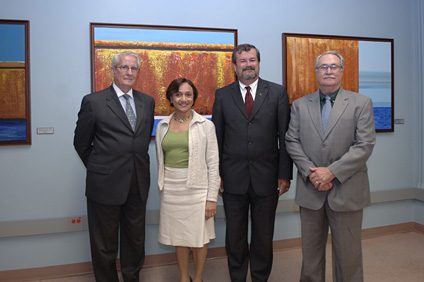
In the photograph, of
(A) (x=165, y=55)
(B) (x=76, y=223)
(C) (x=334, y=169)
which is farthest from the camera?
(A) (x=165, y=55)

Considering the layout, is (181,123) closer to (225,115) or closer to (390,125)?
(225,115)

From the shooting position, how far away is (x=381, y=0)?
363 cm

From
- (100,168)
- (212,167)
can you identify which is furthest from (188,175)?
(100,168)

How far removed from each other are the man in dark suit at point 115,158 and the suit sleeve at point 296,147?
1.04 m

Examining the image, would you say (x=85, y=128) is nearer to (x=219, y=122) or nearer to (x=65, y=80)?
(x=65, y=80)

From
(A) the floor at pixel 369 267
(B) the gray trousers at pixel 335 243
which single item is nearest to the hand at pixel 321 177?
(B) the gray trousers at pixel 335 243

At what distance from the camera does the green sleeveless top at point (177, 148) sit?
2.27m

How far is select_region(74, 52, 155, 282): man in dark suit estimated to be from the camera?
7.25 feet

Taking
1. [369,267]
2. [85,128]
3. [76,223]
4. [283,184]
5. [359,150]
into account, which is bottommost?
[369,267]

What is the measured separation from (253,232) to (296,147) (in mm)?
761

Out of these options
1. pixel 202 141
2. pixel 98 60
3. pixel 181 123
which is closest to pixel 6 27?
pixel 98 60

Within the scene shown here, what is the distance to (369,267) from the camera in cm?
294

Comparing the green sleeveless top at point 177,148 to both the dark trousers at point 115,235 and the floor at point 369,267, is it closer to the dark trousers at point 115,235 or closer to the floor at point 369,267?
the dark trousers at point 115,235

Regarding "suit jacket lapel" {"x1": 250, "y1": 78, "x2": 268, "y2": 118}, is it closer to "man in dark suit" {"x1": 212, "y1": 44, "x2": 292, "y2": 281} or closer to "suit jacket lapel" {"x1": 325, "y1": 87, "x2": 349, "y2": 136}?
"man in dark suit" {"x1": 212, "y1": 44, "x2": 292, "y2": 281}
